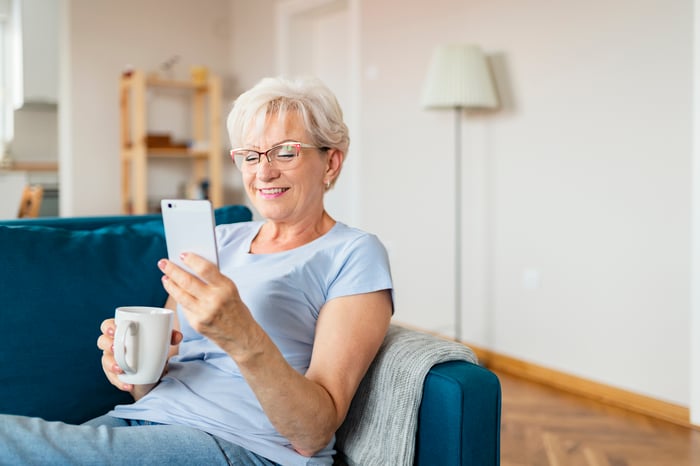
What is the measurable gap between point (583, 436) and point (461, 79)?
1712 millimetres

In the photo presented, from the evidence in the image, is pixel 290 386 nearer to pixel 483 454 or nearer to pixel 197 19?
pixel 483 454

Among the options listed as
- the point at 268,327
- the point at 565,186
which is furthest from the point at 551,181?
the point at 268,327

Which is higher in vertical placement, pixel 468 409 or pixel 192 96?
pixel 192 96

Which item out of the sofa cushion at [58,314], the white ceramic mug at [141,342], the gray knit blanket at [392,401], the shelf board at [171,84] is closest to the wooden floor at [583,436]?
the gray knit blanket at [392,401]

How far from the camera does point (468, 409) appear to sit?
1.21 metres

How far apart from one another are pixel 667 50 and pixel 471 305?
1.61 m

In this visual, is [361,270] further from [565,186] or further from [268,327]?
[565,186]

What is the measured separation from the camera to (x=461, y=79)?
3498 millimetres

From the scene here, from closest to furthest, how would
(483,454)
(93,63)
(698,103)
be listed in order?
(483,454), (698,103), (93,63)

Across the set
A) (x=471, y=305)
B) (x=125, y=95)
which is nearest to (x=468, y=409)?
(x=471, y=305)

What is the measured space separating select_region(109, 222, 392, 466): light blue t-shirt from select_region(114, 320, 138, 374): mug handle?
186 millimetres

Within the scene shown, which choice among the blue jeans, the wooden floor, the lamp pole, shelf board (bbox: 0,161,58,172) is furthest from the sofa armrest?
shelf board (bbox: 0,161,58,172)

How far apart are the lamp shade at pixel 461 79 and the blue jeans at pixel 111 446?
8.38 ft

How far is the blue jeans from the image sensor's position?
3.69 feet
